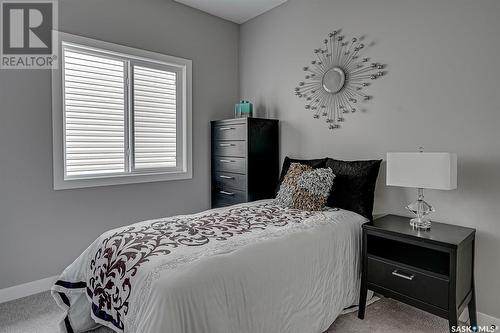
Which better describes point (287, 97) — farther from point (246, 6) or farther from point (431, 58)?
point (431, 58)

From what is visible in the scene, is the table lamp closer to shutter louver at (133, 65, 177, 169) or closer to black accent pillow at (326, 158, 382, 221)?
black accent pillow at (326, 158, 382, 221)

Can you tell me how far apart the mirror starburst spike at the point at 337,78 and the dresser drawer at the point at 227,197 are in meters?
1.16

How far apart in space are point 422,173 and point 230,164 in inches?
78.3

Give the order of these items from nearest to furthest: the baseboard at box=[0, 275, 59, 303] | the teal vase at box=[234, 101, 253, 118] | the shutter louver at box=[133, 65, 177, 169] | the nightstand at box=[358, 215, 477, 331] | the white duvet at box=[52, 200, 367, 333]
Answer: the white duvet at box=[52, 200, 367, 333], the nightstand at box=[358, 215, 477, 331], the baseboard at box=[0, 275, 59, 303], the shutter louver at box=[133, 65, 177, 169], the teal vase at box=[234, 101, 253, 118]

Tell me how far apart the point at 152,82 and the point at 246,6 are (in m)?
1.39

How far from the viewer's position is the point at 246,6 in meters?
3.43

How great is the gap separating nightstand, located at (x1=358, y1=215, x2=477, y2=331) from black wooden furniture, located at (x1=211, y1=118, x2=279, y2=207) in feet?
4.56

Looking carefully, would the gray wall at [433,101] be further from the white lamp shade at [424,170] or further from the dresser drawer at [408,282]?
the dresser drawer at [408,282]

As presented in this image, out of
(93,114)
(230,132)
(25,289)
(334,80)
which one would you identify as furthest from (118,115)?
(334,80)

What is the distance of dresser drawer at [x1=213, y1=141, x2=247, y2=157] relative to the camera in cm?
320

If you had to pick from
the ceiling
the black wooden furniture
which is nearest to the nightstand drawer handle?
the black wooden furniture

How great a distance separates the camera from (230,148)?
3.39 meters

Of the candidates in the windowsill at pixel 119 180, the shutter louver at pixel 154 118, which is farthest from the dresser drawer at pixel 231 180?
the shutter louver at pixel 154 118

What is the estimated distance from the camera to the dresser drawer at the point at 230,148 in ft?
10.5
